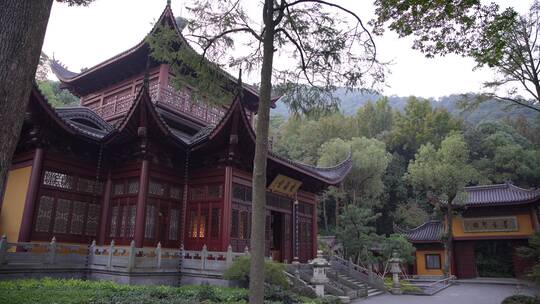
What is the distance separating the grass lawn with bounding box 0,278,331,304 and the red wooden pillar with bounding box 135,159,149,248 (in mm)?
2507

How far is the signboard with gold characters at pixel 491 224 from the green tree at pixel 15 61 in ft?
94.9

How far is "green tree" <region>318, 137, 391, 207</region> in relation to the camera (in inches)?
1283

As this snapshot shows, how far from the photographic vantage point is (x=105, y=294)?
714cm

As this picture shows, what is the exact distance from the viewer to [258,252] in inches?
209

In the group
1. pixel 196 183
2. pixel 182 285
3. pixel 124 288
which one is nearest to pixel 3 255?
pixel 124 288

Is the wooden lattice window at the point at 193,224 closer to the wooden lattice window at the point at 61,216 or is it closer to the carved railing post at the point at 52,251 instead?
the wooden lattice window at the point at 61,216

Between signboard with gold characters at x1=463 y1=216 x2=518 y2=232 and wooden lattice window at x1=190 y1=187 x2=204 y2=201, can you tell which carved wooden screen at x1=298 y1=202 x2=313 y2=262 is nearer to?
wooden lattice window at x1=190 y1=187 x2=204 y2=201

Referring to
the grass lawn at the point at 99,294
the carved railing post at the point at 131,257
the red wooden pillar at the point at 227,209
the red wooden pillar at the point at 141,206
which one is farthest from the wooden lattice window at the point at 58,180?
the red wooden pillar at the point at 227,209

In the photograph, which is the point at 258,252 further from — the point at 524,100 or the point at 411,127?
the point at 411,127

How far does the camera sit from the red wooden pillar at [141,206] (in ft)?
35.5

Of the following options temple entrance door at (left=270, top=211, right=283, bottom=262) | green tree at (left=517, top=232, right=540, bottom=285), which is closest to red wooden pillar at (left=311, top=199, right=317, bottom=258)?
temple entrance door at (left=270, top=211, right=283, bottom=262)

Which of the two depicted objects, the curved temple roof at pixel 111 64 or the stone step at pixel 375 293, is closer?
the curved temple roof at pixel 111 64

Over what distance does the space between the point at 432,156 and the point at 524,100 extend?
9.80 m

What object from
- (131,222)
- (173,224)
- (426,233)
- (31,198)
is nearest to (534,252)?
(173,224)
